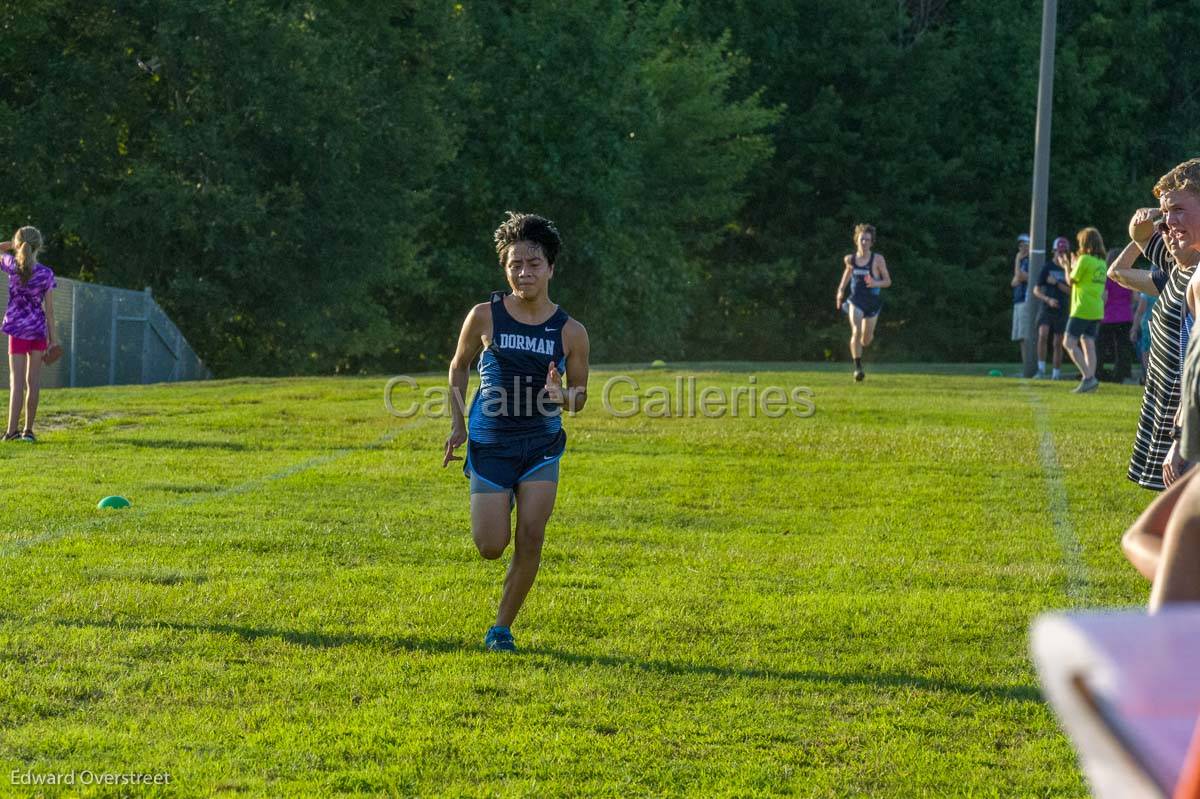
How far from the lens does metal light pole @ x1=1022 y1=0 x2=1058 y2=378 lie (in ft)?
87.6

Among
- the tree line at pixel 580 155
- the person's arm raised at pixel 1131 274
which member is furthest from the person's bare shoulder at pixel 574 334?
the tree line at pixel 580 155

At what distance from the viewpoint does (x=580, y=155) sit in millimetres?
42562

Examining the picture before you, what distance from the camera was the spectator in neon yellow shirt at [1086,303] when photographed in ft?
72.1

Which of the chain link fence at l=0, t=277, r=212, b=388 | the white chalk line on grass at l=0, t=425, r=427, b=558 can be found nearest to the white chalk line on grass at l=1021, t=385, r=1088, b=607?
the white chalk line on grass at l=0, t=425, r=427, b=558

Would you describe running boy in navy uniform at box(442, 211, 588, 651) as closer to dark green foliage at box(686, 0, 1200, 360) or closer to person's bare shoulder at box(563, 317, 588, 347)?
person's bare shoulder at box(563, 317, 588, 347)

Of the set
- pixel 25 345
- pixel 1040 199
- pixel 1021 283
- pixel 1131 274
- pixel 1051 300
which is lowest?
pixel 25 345

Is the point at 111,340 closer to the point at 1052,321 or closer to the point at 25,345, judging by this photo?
the point at 25,345

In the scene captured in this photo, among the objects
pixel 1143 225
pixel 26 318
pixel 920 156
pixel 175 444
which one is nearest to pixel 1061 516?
pixel 1143 225

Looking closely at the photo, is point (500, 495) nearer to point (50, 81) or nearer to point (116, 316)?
point (116, 316)

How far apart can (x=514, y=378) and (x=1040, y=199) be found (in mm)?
21995

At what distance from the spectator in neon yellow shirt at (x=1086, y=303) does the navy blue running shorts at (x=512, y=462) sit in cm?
1636

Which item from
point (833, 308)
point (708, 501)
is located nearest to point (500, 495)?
point (708, 501)

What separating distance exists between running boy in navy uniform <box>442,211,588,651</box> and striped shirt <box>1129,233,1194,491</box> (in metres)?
2.44

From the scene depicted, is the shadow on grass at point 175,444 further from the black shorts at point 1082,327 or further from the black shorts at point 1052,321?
the black shorts at point 1052,321
